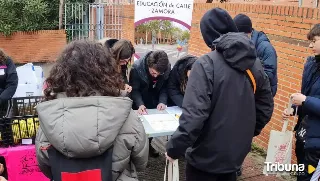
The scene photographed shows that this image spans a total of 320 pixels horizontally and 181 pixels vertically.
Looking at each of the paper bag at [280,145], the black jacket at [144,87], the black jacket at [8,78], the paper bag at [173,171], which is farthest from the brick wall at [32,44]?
the paper bag at [280,145]

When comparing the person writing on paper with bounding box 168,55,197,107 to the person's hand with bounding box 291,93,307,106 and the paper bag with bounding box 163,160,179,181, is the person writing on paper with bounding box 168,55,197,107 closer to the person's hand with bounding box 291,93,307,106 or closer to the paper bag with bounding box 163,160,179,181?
the paper bag with bounding box 163,160,179,181

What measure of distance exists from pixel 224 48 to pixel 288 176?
8.60 feet

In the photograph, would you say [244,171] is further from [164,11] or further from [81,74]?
[81,74]

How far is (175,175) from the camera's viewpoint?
2.70 meters

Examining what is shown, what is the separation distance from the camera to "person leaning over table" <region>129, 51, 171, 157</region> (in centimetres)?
338

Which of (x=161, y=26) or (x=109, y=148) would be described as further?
(x=161, y=26)

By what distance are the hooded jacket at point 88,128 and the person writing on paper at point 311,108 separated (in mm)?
1560

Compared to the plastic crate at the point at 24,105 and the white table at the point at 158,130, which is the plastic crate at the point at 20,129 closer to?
the plastic crate at the point at 24,105

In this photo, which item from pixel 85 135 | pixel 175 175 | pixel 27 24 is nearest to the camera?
pixel 85 135

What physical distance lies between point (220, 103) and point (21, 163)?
2.03 m

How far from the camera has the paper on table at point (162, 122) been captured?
10.0 feet

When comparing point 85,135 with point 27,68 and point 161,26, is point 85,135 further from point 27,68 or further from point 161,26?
point 27,68

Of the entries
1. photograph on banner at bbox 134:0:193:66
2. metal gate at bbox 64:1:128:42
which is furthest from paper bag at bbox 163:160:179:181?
metal gate at bbox 64:1:128:42

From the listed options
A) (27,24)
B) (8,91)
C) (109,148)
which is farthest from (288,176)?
(27,24)
